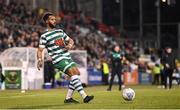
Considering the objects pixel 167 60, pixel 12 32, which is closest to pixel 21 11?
pixel 12 32

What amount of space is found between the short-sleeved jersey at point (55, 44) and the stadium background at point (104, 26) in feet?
62.3

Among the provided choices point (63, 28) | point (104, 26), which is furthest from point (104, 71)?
point (104, 26)

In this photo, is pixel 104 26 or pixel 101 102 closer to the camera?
pixel 101 102

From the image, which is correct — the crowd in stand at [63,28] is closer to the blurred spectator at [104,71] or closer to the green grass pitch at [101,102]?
the blurred spectator at [104,71]

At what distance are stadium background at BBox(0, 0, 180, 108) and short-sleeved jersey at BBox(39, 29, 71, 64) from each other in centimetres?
1900

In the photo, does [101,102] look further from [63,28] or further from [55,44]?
[63,28]

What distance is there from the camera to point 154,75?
141ft

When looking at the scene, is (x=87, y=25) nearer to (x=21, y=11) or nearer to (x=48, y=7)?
(x=48, y=7)

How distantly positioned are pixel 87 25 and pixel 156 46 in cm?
895

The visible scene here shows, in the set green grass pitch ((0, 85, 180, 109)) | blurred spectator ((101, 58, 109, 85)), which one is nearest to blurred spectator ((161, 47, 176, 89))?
green grass pitch ((0, 85, 180, 109))

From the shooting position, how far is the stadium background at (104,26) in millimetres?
39875

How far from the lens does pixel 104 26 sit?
5759cm

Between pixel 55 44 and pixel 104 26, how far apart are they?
137 ft

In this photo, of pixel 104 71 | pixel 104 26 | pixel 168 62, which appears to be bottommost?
pixel 104 71
